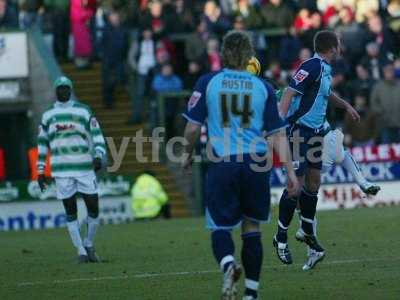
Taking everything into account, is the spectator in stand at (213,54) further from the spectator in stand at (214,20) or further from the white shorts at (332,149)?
the white shorts at (332,149)

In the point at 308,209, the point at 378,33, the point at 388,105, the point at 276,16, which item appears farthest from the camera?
the point at 276,16

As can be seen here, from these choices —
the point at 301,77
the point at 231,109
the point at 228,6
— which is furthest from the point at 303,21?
the point at 231,109

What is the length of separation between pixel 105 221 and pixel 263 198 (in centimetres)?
1541

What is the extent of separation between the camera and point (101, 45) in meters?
30.8

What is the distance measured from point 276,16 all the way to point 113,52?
418 cm

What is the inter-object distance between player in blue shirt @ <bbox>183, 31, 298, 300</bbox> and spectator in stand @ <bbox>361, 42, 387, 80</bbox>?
18555mm

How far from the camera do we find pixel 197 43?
101 feet

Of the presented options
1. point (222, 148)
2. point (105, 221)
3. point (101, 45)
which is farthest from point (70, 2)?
point (222, 148)

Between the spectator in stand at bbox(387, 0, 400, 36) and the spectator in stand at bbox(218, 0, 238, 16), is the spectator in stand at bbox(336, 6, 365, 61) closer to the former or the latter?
the spectator in stand at bbox(387, 0, 400, 36)

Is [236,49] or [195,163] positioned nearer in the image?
[236,49]

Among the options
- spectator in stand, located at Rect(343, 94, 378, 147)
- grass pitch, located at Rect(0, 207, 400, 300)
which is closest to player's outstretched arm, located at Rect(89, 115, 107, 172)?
grass pitch, located at Rect(0, 207, 400, 300)

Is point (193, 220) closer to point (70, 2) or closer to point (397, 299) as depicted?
point (70, 2)

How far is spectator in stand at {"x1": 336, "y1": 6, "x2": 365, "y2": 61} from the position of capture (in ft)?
100

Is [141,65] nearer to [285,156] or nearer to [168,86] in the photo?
[168,86]
